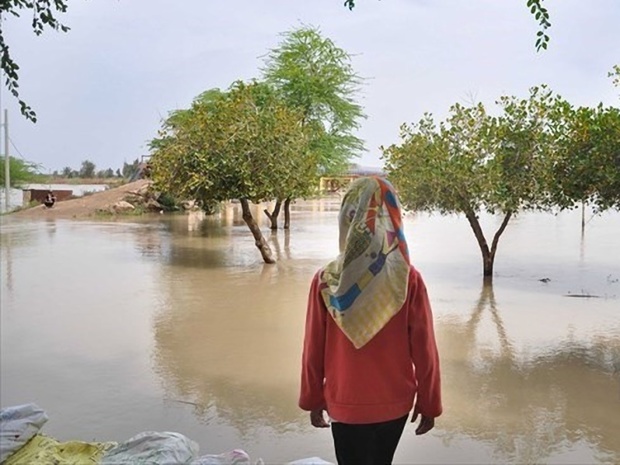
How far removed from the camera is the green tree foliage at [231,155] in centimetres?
1009

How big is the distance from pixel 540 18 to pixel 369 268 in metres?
1.05

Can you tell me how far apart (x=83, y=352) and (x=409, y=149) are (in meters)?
5.51

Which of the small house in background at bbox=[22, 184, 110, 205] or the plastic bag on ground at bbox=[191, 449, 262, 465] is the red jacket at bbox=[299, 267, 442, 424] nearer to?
the plastic bag on ground at bbox=[191, 449, 262, 465]

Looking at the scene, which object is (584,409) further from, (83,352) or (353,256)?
(83,352)

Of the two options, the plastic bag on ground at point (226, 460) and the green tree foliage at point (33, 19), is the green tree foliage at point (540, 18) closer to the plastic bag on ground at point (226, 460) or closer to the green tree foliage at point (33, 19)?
the green tree foliage at point (33, 19)

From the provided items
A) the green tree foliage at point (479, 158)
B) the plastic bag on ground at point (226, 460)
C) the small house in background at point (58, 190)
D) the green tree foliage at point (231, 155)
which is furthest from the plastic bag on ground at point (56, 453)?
the small house in background at point (58, 190)

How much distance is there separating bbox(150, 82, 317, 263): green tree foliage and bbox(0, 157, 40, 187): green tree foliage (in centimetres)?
2157

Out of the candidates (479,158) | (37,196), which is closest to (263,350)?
(479,158)

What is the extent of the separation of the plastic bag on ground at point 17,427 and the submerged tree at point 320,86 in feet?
51.2

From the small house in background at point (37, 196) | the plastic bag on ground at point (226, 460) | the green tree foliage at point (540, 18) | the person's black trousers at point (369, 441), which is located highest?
the green tree foliage at point (540, 18)

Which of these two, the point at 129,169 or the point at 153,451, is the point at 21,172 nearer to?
the point at 129,169

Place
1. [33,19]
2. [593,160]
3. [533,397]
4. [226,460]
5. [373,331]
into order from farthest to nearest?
[593,160] → [533,397] → [226,460] → [33,19] → [373,331]

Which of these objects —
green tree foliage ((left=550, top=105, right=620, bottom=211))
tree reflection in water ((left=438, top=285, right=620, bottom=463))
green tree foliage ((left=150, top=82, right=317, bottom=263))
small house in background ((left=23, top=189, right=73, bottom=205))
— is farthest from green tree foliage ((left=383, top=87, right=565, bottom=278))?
small house in background ((left=23, top=189, right=73, bottom=205))

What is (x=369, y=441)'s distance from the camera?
5.42 ft
